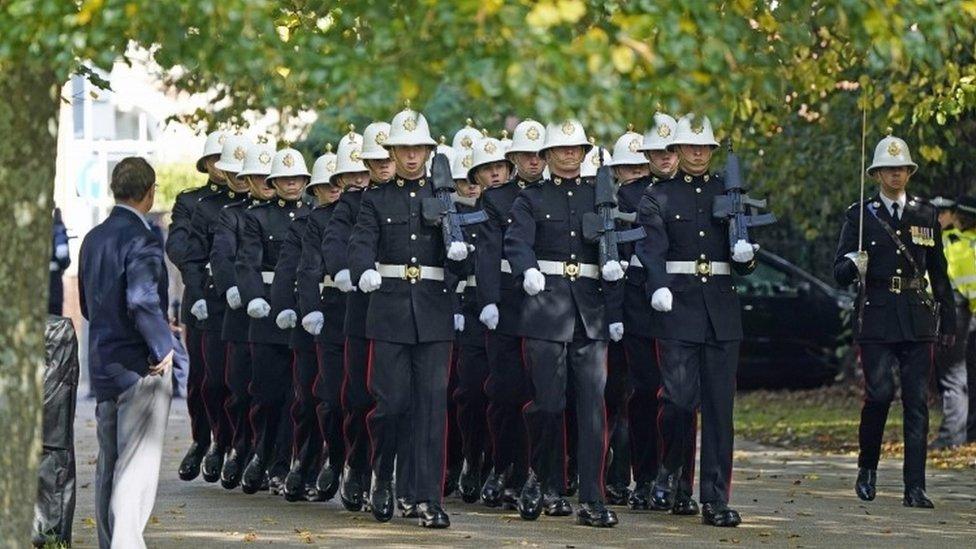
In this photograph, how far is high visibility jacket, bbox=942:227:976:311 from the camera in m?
15.9

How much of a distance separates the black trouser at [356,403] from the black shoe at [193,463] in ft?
6.78

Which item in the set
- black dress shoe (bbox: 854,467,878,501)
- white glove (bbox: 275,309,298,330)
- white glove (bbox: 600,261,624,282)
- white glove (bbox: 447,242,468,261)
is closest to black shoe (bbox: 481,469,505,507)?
white glove (bbox: 275,309,298,330)

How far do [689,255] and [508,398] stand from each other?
1265 mm

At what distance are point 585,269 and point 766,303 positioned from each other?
1286cm

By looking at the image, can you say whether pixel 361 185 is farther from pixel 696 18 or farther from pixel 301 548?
pixel 696 18

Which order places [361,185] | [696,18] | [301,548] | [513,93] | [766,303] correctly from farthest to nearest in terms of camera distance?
[766,303], [361,185], [301,548], [696,18], [513,93]

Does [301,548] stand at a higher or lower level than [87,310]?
lower

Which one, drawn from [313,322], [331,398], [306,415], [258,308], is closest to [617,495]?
[331,398]

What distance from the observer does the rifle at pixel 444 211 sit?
40.1ft

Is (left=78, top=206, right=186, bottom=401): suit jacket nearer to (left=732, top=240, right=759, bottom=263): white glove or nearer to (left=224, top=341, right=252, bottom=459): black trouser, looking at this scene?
(left=732, top=240, right=759, bottom=263): white glove

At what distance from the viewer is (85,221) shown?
1174 inches

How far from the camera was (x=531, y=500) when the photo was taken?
12.5 m

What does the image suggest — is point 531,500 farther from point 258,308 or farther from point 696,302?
point 258,308

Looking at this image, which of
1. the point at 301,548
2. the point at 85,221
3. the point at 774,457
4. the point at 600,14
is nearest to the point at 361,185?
the point at 301,548
